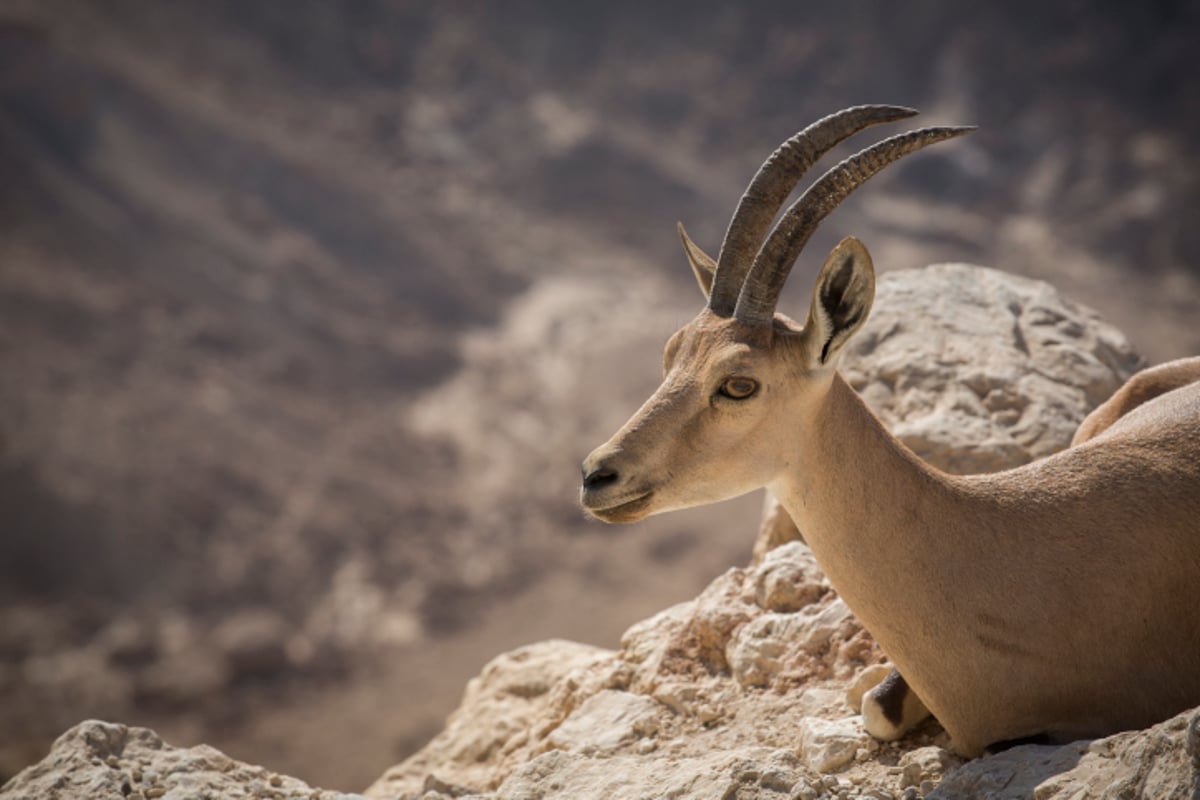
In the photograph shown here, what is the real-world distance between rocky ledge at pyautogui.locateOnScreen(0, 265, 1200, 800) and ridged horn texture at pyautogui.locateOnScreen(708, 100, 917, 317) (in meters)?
1.74

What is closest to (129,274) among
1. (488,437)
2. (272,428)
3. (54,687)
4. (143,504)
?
(272,428)

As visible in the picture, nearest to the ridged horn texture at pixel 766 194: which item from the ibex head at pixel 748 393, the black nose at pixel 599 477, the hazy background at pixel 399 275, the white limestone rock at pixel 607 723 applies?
the ibex head at pixel 748 393

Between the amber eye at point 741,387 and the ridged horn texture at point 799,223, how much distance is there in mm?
255

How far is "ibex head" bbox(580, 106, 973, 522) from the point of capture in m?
3.91

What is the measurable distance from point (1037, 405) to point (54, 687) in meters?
14.2

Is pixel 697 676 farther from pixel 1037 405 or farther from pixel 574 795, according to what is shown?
pixel 1037 405

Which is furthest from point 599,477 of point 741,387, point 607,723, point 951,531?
point 607,723

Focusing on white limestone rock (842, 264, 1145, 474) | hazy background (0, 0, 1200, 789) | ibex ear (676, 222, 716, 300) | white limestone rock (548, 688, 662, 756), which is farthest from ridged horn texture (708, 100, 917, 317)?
hazy background (0, 0, 1200, 789)

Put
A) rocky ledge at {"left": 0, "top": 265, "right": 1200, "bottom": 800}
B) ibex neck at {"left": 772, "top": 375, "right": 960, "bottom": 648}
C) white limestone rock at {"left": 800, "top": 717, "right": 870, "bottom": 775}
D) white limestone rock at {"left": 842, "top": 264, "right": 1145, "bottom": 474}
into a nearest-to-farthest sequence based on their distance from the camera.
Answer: rocky ledge at {"left": 0, "top": 265, "right": 1200, "bottom": 800}
ibex neck at {"left": 772, "top": 375, "right": 960, "bottom": 648}
white limestone rock at {"left": 800, "top": 717, "right": 870, "bottom": 775}
white limestone rock at {"left": 842, "top": 264, "right": 1145, "bottom": 474}

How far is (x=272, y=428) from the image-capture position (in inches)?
800

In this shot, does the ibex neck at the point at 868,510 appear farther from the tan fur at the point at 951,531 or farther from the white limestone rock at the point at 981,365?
the white limestone rock at the point at 981,365

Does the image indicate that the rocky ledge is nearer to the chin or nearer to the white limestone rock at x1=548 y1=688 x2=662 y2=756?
the white limestone rock at x1=548 y1=688 x2=662 y2=756

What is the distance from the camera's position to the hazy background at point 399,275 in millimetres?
16656

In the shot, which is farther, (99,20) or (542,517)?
(99,20)
